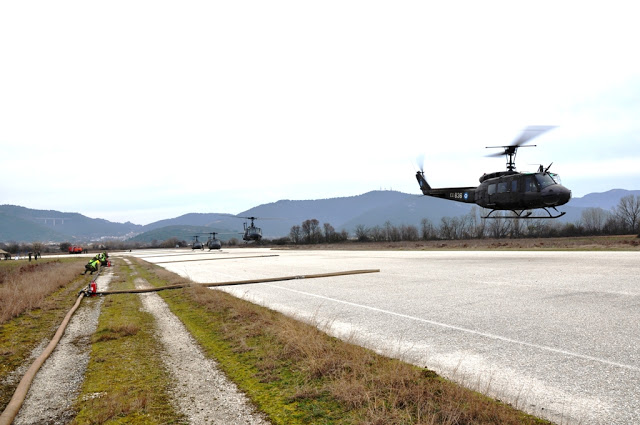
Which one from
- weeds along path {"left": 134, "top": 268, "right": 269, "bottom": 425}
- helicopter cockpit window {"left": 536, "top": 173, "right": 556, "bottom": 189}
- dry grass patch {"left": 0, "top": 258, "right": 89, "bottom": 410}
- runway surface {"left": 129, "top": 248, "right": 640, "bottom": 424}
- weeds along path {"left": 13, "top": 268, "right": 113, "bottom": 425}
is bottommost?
runway surface {"left": 129, "top": 248, "right": 640, "bottom": 424}

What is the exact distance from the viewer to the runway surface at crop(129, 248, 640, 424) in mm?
5480

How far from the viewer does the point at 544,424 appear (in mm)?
4551

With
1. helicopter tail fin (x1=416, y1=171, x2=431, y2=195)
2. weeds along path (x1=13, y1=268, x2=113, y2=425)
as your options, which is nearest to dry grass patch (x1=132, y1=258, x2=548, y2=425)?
weeds along path (x1=13, y1=268, x2=113, y2=425)

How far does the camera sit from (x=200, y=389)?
20.0ft

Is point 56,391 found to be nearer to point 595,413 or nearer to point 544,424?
point 544,424

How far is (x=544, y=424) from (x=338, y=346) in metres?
3.80

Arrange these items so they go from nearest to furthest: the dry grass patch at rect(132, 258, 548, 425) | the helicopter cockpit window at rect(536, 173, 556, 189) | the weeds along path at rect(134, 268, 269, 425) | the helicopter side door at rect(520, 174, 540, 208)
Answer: the dry grass patch at rect(132, 258, 548, 425)
the weeds along path at rect(134, 268, 269, 425)
the helicopter cockpit window at rect(536, 173, 556, 189)
the helicopter side door at rect(520, 174, 540, 208)

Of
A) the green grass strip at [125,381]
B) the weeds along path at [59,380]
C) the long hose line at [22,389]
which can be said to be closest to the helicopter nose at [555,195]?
the green grass strip at [125,381]

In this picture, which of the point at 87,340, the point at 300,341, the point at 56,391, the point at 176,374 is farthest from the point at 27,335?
the point at 300,341

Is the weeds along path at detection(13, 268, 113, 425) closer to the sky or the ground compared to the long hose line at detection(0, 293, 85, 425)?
closer to the ground

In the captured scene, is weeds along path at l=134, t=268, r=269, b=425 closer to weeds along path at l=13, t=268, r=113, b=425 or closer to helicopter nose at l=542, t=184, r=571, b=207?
weeds along path at l=13, t=268, r=113, b=425

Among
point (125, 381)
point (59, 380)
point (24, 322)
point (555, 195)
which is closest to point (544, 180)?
point (555, 195)

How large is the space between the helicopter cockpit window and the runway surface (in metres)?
11.4

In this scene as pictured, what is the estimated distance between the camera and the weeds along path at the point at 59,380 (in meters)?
5.41
